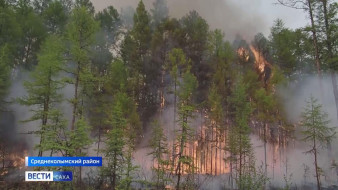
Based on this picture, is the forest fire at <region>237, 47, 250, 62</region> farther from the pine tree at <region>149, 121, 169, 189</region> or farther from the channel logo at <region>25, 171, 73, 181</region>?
the channel logo at <region>25, 171, 73, 181</region>

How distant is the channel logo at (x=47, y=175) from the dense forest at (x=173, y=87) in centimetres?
447

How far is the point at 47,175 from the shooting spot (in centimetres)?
1543

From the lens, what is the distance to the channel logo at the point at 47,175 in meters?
14.9

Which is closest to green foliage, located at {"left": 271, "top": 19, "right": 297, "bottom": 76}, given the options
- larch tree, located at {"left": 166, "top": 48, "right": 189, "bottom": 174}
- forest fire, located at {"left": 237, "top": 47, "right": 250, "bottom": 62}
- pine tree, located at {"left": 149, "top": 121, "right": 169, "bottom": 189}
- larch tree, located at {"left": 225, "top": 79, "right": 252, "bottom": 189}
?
forest fire, located at {"left": 237, "top": 47, "right": 250, "bottom": 62}

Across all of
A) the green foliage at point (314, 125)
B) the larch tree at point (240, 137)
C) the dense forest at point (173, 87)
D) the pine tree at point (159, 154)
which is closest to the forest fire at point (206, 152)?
the dense forest at point (173, 87)

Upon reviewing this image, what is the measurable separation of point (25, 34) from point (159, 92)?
16424 mm

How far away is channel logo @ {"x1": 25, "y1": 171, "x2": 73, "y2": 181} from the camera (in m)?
14.9

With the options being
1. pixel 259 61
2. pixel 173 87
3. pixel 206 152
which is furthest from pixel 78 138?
pixel 259 61

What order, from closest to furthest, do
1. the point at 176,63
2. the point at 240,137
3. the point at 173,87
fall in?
1. the point at 240,137
2. the point at 176,63
3. the point at 173,87

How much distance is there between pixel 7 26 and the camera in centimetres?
3048

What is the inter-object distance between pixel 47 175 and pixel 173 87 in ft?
67.2

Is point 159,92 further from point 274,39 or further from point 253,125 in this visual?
point 274,39

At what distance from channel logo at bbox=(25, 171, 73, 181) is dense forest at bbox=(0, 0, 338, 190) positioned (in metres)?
4.47

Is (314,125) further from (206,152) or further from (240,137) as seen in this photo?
(206,152)
